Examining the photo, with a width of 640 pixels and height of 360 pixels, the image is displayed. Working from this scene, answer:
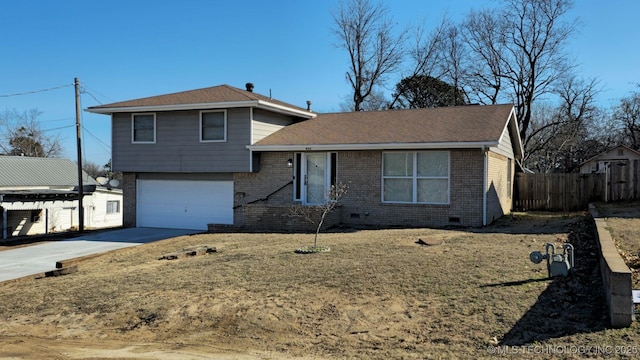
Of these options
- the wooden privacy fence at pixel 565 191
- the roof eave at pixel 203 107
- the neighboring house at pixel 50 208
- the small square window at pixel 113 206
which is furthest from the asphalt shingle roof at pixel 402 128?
the small square window at pixel 113 206

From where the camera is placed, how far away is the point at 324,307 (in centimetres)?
752

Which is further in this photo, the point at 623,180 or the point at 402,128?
the point at 623,180

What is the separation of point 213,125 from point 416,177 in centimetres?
754

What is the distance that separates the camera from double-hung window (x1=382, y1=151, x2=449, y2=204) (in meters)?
16.4

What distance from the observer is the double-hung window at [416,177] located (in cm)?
1641

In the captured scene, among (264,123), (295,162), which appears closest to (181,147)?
(264,123)

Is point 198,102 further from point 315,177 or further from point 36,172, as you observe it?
point 36,172

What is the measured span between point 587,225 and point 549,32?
2338 centimetres

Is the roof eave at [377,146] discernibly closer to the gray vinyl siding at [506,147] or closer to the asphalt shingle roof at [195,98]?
the asphalt shingle roof at [195,98]

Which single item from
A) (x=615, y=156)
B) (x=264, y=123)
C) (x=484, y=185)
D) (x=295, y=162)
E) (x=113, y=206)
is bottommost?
(x=113, y=206)

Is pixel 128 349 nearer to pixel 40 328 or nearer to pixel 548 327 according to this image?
pixel 40 328

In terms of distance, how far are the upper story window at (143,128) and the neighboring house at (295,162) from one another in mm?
40

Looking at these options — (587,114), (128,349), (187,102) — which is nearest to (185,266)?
(128,349)

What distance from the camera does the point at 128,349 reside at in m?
6.72
